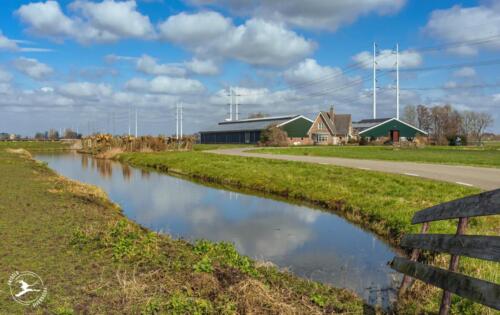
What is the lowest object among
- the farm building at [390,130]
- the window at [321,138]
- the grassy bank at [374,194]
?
the grassy bank at [374,194]

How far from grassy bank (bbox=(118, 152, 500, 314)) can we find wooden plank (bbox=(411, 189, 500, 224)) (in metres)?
1.82

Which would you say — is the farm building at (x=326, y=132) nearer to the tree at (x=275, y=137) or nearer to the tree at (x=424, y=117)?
the tree at (x=275, y=137)

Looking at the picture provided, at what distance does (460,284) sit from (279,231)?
837 cm

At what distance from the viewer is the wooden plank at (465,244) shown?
3.47 meters

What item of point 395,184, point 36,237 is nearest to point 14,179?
point 36,237

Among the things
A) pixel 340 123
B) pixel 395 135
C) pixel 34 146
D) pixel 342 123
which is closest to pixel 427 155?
pixel 395 135

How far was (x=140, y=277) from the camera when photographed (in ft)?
19.8

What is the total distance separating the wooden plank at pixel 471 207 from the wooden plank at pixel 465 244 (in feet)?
0.67

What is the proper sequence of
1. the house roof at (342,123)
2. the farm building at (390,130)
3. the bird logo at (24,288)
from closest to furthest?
the bird logo at (24,288), the farm building at (390,130), the house roof at (342,123)

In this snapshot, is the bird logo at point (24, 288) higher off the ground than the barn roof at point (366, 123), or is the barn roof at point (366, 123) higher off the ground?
the barn roof at point (366, 123)

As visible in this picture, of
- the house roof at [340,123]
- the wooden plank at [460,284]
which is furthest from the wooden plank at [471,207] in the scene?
the house roof at [340,123]

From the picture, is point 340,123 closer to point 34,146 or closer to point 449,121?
point 449,121

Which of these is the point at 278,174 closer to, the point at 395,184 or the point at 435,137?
the point at 395,184

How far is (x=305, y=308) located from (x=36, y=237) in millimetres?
5410
